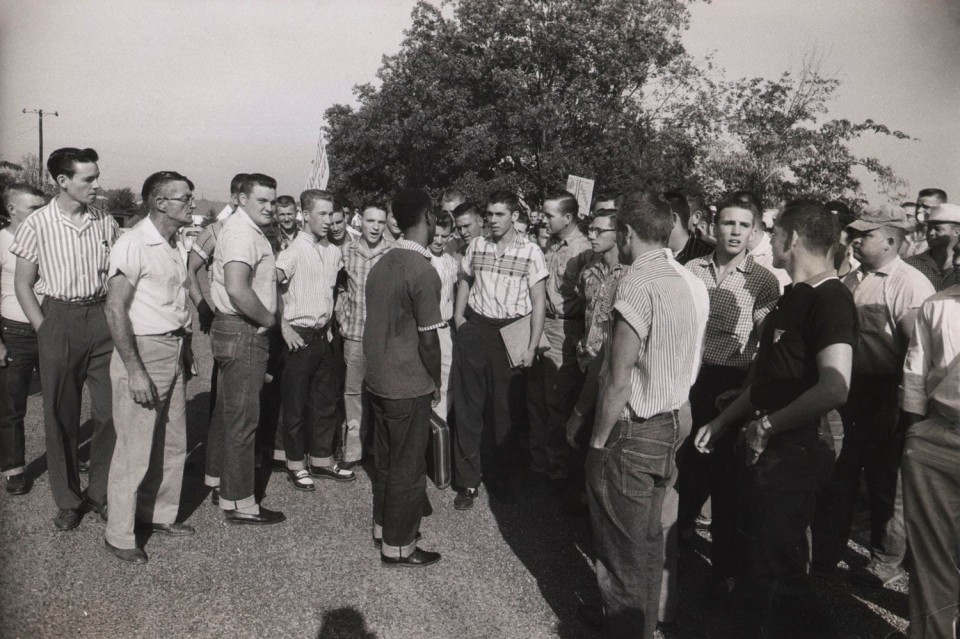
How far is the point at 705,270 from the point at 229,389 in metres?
3.18

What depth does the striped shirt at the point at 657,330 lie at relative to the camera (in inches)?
106

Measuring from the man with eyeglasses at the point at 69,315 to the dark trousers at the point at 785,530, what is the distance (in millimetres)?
3930

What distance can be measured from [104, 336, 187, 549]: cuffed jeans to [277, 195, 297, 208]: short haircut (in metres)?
3.27

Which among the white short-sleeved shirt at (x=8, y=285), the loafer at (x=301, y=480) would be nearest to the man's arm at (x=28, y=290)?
the white short-sleeved shirt at (x=8, y=285)

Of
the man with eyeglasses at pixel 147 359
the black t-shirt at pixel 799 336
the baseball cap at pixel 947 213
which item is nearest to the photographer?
the black t-shirt at pixel 799 336

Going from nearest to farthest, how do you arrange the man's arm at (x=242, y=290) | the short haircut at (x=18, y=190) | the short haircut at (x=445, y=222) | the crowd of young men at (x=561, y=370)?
the crowd of young men at (x=561, y=370)
the man's arm at (x=242, y=290)
the short haircut at (x=18, y=190)
the short haircut at (x=445, y=222)

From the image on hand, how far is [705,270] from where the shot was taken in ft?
13.8

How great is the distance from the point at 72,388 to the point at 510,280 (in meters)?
3.14

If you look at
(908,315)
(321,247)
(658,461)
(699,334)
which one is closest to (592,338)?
(699,334)

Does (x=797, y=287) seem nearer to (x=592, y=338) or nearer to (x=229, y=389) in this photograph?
(x=592, y=338)

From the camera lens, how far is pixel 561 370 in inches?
208

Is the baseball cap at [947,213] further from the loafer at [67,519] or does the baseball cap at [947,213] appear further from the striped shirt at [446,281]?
the loafer at [67,519]

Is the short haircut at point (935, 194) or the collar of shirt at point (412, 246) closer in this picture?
the collar of shirt at point (412, 246)

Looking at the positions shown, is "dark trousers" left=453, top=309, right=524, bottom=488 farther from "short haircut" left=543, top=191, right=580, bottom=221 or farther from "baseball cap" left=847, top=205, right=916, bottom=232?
"baseball cap" left=847, top=205, right=916, bottom=232
